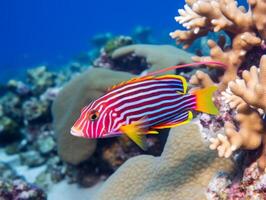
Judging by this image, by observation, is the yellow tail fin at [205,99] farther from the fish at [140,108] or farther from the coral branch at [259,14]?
the coral branch at [259,14]

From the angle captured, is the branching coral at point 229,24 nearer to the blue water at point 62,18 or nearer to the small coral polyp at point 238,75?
the small coral polyp at point 238,75

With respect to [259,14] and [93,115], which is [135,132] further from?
[259,14]

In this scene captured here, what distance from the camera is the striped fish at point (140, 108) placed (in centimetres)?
246

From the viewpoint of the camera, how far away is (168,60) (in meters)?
5.91

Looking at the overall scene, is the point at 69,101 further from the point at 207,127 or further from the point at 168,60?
the point at 207,127

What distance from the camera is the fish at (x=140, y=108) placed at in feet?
8.09

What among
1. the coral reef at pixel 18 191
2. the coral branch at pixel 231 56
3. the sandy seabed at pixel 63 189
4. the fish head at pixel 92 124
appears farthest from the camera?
the sandy seabed at pixel 63 189

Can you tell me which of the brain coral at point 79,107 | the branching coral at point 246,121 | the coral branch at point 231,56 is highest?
the brain coral at point 79,107

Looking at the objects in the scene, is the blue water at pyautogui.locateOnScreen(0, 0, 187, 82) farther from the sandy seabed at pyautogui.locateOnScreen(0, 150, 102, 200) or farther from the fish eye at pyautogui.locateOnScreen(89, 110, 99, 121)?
the fish eye at pyautogui.locateOnScreen(89, 110, 99, 121)

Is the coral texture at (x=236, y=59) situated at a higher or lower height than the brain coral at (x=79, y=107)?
lower

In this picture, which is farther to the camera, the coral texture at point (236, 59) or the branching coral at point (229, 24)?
the branching coral at point (229, 24)

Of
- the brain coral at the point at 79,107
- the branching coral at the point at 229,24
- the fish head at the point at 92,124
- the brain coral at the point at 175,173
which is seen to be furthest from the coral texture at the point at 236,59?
the brain coral at the point at 79,107

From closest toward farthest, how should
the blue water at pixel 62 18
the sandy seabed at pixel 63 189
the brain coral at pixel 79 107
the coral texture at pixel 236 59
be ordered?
the coral texture at pixel 236 59, the brain coral at pixel 79 107, the sandy seabed at pixel 63 189, the blue water at pixel 62 18

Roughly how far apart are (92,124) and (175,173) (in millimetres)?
1507
